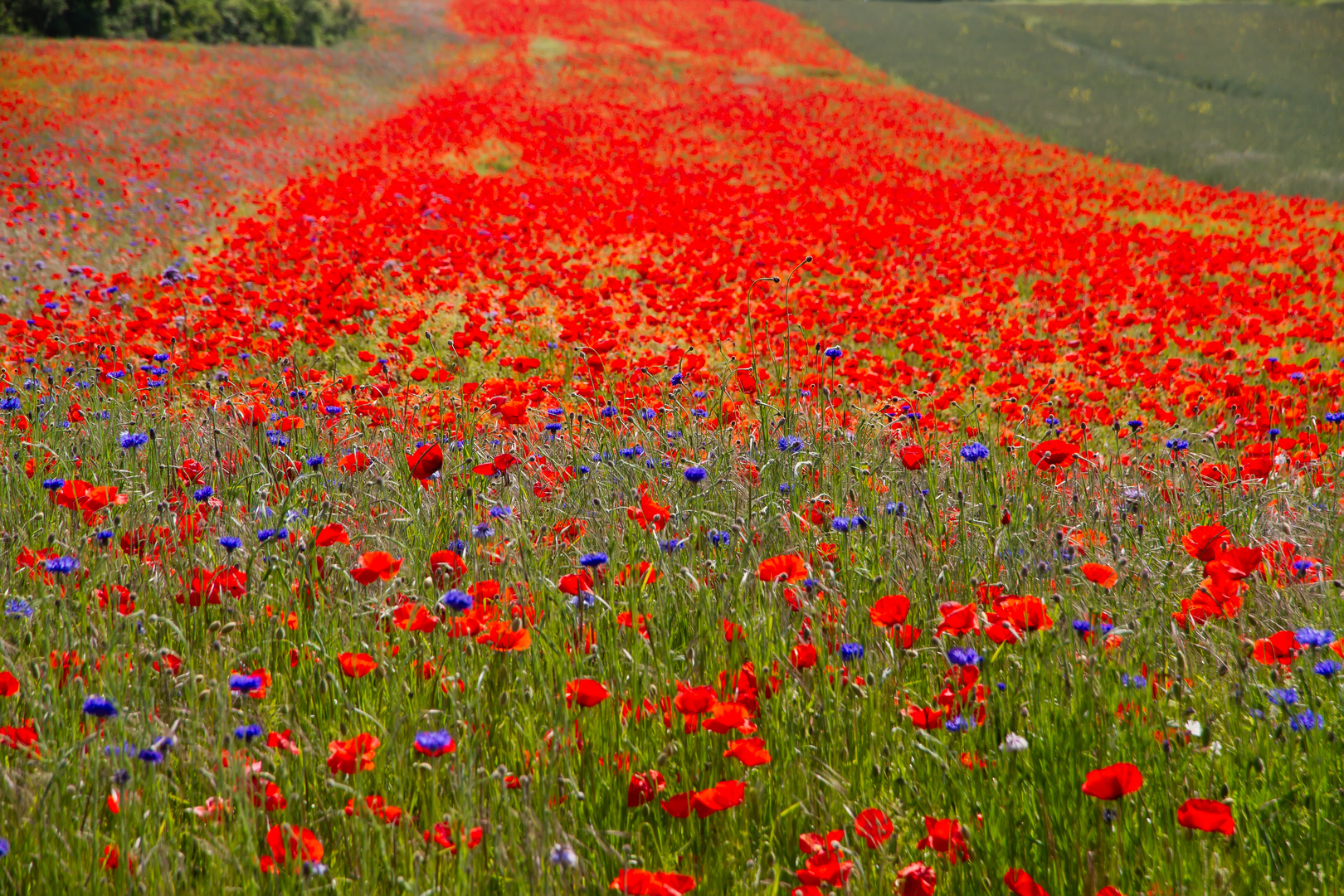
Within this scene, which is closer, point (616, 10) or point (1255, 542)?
point (1255, 542)

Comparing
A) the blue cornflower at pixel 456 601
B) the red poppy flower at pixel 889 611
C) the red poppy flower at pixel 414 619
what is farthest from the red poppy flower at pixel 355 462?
the red poppy flower at pixel 889 611

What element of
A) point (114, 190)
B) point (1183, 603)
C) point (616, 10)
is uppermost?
point (616, 10)

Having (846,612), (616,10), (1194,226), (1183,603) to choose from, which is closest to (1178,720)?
(1183,603)

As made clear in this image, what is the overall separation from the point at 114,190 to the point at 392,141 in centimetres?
482

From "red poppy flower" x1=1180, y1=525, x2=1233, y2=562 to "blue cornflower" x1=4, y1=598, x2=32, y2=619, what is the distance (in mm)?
2639

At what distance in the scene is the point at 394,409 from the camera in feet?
13.6

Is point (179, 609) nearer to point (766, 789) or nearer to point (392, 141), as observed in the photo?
point (766, 789)

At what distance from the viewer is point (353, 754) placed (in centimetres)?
153

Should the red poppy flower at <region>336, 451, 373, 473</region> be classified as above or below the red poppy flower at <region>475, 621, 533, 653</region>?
below

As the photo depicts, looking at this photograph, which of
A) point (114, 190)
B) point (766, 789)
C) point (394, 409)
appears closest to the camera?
point (766, 789)

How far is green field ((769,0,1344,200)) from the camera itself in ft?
Answer: 58.0

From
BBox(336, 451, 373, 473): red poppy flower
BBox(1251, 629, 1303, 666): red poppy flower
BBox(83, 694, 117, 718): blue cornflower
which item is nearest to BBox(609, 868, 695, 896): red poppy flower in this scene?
BBox(83, 694, 117, 718): blue cornflower

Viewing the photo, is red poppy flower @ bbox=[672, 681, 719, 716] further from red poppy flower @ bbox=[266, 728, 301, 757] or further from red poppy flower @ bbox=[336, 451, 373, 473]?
red poppy flower @ bbox=[336, 451, 373, 473]

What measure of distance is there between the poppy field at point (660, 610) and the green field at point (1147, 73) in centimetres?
1418
